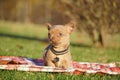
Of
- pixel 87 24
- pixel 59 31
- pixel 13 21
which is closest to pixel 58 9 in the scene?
pixel 87 24

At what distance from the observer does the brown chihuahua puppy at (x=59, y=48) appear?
634cm

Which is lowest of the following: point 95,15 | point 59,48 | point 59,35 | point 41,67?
point 95,15

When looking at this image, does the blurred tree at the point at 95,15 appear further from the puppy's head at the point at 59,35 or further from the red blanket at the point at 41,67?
the puppy's head at the point at 59,35

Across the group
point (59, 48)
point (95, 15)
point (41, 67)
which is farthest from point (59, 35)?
Result: point (95, 15)

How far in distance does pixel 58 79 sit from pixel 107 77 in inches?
36.0

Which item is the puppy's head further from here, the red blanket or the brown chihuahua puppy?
the red blanket

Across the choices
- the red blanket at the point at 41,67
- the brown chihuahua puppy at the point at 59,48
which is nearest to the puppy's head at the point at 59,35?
the brown chihuahua puppy at the point at 59,48

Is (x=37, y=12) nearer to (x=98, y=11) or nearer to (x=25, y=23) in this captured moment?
(x=25, y=23)

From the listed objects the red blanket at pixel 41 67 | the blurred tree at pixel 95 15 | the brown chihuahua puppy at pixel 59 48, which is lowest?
the blurred tree at pixel 95 15

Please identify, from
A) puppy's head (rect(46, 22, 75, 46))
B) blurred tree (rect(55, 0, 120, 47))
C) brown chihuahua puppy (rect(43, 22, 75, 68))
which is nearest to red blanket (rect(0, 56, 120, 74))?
brown chihuahua puppy (rect(43, 22, 75, 68))

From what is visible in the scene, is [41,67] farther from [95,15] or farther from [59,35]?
[95,15]

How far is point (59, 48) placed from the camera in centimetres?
639

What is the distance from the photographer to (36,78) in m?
6.10

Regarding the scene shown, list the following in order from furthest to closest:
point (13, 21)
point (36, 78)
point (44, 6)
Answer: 1. point (13, 21)
2. point (44, 6)
3. point (36, 78)
